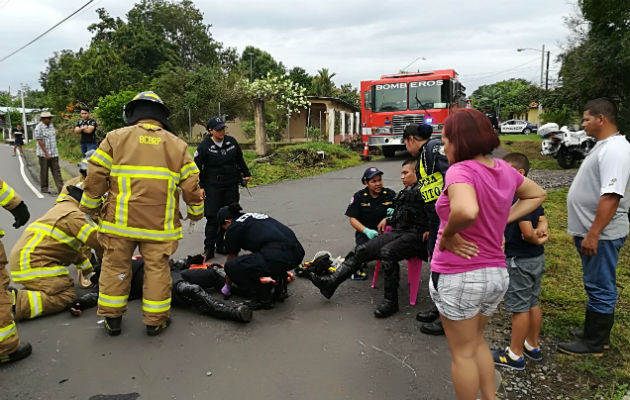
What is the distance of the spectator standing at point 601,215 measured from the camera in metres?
3.00

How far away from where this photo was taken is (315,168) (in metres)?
14.5

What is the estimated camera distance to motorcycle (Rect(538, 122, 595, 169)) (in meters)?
13.2

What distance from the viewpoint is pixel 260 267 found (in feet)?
13.0

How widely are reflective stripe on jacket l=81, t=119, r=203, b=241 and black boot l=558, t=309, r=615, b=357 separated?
3.26 metres

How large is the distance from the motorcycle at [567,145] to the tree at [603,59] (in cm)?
101

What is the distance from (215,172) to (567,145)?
11967mm

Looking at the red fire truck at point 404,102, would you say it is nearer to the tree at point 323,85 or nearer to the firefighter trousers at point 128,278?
the firefighter trousers at point 128,278

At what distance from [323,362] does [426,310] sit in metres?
1.34

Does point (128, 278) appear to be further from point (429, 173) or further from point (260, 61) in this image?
point (260, 61)

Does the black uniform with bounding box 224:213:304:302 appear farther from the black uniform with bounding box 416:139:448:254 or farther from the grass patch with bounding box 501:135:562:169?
Result: the grass patch with bounding box 501:135:562:169

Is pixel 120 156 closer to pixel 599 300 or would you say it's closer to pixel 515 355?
pixel 515 355

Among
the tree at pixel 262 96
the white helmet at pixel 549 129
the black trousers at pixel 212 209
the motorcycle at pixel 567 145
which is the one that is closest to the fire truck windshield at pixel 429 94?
the white helmet at pixel 549 129

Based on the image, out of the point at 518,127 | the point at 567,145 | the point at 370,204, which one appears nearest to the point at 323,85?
the point at 518,127

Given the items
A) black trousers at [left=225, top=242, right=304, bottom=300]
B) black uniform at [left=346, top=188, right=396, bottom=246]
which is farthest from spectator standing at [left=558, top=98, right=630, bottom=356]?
black trousers at [left=225, top=242, right=304, bottom=300]
